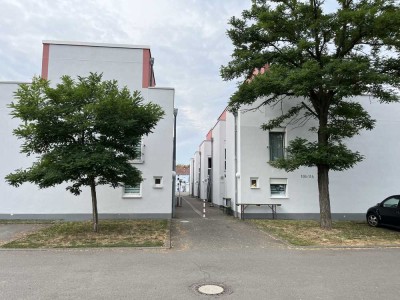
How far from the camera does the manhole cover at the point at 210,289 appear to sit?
5.85m

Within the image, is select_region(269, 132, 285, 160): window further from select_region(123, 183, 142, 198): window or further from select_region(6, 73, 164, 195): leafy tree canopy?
select_region(6, 73, 164, 195): leafy tree canopy

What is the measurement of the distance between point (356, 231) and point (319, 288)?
7915 mm

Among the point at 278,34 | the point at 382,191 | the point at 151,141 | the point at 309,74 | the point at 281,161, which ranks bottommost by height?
the point at 382,191

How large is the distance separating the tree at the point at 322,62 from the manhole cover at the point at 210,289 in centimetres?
753

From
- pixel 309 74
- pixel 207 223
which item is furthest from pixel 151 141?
pixel 309 74

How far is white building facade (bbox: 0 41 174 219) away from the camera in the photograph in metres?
15.9

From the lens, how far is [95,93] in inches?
438

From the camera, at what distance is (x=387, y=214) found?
14.0 m

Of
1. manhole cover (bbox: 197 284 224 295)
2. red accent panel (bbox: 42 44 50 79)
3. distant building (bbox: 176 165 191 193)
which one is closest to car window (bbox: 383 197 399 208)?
manhole cover (bbox: 197 284 224 295)

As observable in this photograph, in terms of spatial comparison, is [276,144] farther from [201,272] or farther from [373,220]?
[201,272]

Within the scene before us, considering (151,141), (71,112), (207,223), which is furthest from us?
(151,141)

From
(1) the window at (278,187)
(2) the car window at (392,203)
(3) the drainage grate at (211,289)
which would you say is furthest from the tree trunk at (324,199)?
(3) the drainage grate at (211,289)

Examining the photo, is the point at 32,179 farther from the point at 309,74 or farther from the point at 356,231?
the point at 356,231

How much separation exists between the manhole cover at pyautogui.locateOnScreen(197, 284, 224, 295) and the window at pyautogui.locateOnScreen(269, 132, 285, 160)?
→ 11984 millimetres
